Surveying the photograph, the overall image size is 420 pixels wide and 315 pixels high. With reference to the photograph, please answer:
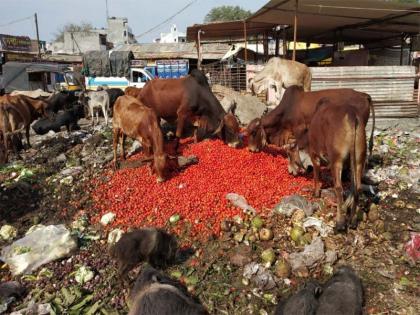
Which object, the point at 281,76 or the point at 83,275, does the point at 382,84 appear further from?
the point at 83,275

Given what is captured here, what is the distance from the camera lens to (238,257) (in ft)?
16.0

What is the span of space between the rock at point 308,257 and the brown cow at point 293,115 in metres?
2.17

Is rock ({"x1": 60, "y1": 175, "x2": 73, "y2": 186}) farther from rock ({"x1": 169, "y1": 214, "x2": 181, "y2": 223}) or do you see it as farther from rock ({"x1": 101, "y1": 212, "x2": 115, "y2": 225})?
rock ({"x1": 169, "y1": 214, "x2": 181, "y2": 223})

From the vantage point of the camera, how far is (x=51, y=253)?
5102mm

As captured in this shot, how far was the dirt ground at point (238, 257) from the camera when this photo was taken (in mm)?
4336

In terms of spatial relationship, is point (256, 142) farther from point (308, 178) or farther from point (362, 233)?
point (362, 233)

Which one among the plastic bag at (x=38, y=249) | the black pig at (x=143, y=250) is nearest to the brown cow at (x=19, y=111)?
the plastic bag at (x=38, y=249)

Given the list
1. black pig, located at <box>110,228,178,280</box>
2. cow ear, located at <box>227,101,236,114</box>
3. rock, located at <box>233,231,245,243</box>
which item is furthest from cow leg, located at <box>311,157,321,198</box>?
cow ear, located at <box>227,101,236,114</box>

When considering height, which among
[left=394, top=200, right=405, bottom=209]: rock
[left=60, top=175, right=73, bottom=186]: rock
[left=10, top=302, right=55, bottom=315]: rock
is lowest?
[left=10, top=302, right=55, bottom=315]: rock

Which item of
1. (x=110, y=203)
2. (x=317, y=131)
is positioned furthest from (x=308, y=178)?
(x=110, y=203)

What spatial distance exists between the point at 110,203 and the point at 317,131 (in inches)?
136

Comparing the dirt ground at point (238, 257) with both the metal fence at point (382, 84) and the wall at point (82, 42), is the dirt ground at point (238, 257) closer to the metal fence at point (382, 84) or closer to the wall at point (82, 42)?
the metal fence at point (382, 84)

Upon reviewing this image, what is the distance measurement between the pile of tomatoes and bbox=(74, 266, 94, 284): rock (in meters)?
1.08

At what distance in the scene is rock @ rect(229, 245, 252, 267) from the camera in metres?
4.82
